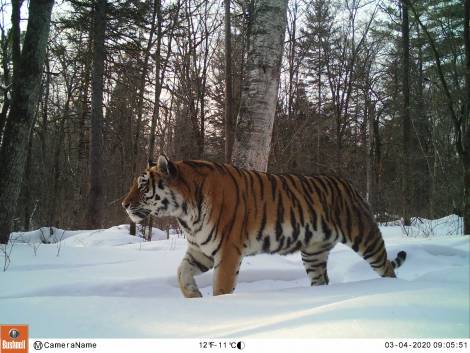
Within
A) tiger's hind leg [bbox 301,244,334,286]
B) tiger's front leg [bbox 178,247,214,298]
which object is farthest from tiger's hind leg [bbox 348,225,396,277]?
tiger's front leg [bbox 178,247,214,298]

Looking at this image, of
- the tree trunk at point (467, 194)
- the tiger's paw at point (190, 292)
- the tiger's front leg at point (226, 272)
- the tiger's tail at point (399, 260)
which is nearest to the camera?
the tiger's front leg at point (226, 272)

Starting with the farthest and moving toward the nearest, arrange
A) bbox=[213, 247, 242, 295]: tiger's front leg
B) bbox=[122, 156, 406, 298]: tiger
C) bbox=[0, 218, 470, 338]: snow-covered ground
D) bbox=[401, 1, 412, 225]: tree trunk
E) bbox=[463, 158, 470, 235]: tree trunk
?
1. bbox=[401, 1, 412, 225]: tree trunk
2. bbox=[463, 158, 470, 235]: tree trunk
3. bbox=[122, 156, 406, 298]: tiger
4. bbox=[213, 247, 242, 295]: tiger's front leg
5. bbox=[0, 218, 470, 338]: snow-covered ground

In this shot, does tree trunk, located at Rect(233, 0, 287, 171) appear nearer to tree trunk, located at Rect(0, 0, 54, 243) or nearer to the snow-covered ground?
the snow-covered ground

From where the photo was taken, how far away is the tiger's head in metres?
3.81

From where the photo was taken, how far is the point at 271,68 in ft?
17.3

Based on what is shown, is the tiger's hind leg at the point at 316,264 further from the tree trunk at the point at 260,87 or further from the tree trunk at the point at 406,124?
the tree trunk at the point at 406,124

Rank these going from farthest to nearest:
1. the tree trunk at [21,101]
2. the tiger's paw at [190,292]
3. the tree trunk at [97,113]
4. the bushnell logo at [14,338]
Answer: the tree trunk at [97,113] < the tree trunk at [21,101] < the tiger's paw at [190,292] < the bushnell logo at [14,338]

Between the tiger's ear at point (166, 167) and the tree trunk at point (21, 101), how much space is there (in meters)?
3.86

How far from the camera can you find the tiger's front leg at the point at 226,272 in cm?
343

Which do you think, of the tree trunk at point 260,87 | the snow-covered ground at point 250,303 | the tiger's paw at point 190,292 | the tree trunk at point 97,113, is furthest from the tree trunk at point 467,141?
the tree trunk at point 97,113

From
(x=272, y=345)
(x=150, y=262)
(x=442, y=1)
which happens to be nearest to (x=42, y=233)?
(x=150, y=262)

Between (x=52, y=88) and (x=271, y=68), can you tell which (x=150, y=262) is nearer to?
(x=271, y=68)

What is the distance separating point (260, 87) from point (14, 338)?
4.01 m

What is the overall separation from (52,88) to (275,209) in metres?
21.9
